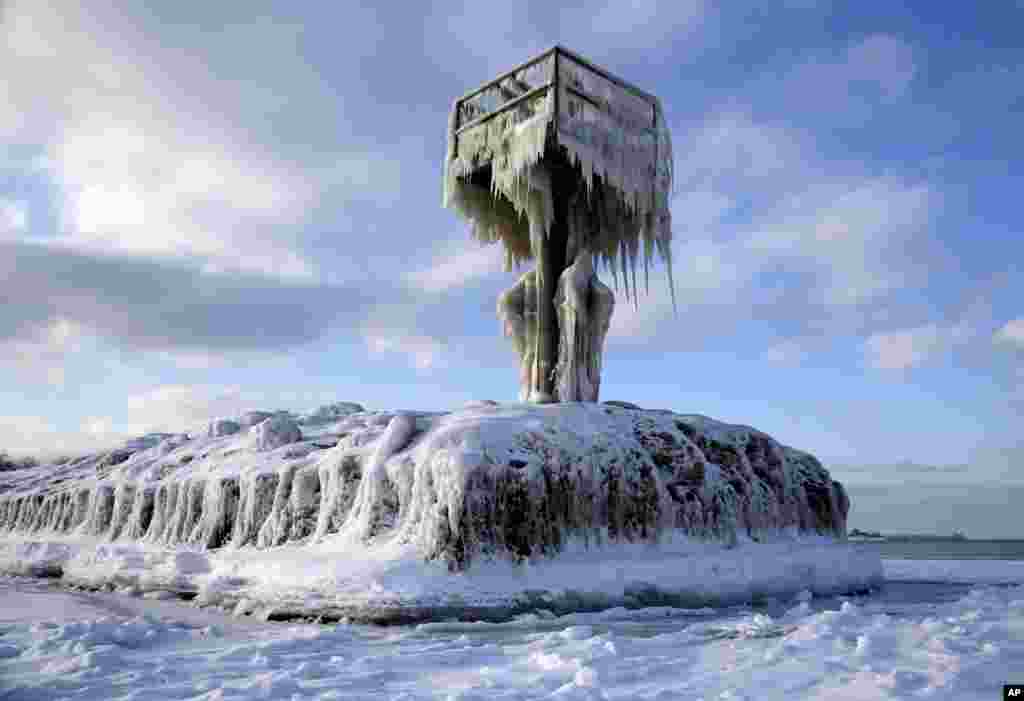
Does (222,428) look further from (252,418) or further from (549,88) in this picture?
(549,88)

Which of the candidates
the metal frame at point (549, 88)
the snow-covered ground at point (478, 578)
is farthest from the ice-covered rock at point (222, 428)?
the metal frame at point (549, 88)

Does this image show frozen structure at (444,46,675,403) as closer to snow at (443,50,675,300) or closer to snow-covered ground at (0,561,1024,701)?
snow at (443,50,675,300)

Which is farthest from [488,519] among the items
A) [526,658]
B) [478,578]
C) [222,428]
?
[222,428]

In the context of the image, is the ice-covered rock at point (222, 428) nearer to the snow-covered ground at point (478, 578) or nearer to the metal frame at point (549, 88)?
the snow-covered ground at point (478, 578)

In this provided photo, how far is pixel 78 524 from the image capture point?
19.0 meters

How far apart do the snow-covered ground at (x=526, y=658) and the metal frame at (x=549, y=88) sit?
10.6 metres

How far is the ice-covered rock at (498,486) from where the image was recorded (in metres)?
10.2

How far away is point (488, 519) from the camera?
10078mm

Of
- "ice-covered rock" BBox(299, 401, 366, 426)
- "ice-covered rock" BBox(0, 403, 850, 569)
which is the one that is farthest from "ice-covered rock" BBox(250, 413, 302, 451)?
"ice-covered rock" BBox(299, 401, 366, 426)

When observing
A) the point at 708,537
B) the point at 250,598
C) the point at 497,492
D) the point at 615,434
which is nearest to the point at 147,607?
the point at 250,598

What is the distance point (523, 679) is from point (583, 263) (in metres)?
11.3

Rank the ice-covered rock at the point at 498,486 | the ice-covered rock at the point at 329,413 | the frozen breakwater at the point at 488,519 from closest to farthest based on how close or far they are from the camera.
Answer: the frozen breakwater at the point at 488,519, the ice-covered rock at the point at 498,486, the ice-covered rock at the point at 329,413

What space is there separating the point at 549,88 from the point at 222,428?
11571 mm

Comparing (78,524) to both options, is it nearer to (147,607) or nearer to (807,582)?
(147,607)
